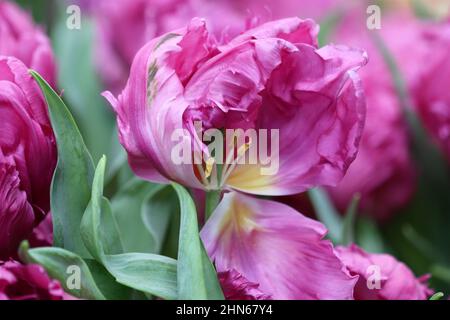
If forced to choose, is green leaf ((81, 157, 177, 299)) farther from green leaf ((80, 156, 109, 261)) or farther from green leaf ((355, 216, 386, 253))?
green leaf ((355, 216, 386, 253))

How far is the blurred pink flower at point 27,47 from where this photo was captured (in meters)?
0.40

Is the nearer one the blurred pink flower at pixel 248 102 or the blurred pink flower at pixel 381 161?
the blurred pink flower at pixel 248 102

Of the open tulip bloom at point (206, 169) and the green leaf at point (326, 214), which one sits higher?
the open tulip bloom at point (206, 169)

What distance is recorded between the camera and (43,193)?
0.33 metres

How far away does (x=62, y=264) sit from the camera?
294 millimetres

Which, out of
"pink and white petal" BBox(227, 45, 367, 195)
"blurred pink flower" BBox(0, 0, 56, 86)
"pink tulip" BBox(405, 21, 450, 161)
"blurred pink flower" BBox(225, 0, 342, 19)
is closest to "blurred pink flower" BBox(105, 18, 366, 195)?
"pink and white petal" BBox(227, 45, 367, 195)

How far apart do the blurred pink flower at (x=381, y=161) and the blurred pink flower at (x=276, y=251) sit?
233 mm

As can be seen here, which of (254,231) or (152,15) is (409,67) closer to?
(152,15)

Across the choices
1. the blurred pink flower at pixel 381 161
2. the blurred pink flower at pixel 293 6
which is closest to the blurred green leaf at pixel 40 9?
the blurred pink flower at pixel 293 6

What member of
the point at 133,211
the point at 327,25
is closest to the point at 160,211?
the point at 133,211

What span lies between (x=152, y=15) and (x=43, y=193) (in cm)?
23

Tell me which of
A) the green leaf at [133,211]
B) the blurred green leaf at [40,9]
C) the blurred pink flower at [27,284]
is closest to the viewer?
the blurred pink flower at [27,284]

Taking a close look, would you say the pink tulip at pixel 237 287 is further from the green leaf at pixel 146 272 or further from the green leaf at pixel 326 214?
the green leaf at pixel 326 214

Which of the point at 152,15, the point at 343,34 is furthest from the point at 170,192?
the point at 343,34
